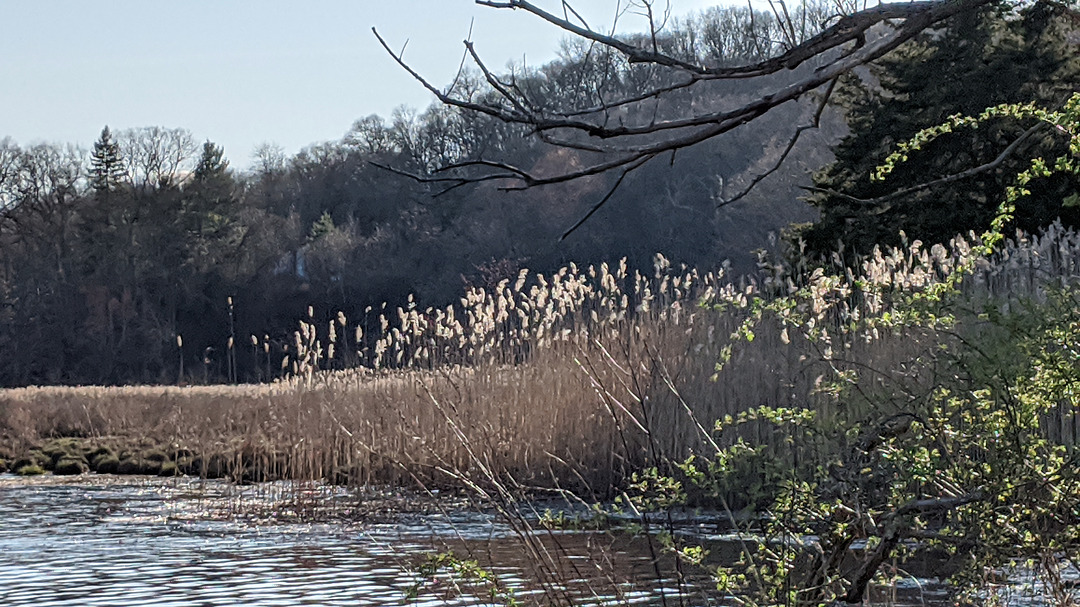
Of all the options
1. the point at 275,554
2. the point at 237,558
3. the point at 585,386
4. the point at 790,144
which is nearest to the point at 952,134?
the point at 585,386

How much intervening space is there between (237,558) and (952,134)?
8869 millimetres

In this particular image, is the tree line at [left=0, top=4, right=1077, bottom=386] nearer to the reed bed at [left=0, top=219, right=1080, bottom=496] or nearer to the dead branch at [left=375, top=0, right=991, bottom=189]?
the reed bed at [left=0, top=219, right=1080, bottom=496]

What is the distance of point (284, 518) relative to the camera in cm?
1032

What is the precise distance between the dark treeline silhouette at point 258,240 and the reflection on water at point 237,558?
2974 centimetres

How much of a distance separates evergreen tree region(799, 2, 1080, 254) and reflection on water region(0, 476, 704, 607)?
6.37 metres

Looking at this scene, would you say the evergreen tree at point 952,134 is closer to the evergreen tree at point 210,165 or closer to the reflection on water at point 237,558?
the reflection on water at point 237,558

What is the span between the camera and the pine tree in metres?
46.5

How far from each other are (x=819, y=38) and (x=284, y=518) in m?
7.05

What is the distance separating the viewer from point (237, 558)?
27.8ft

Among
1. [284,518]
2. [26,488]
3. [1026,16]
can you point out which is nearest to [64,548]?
[284,518]

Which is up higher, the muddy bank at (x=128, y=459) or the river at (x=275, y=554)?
the muddy bank at (x=128, y=459)

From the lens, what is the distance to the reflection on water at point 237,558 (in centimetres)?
697

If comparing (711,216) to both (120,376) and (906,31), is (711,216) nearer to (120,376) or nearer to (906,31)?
(120,376)

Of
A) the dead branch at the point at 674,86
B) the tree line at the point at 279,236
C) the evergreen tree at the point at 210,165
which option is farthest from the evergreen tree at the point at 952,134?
the evergreen tree at the point at 210,165
